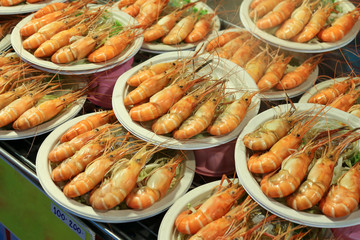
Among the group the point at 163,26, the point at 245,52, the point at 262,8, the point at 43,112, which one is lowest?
the point at 43,112

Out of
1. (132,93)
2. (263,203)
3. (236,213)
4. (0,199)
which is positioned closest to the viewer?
(263,203)

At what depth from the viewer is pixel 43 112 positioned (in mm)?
2297

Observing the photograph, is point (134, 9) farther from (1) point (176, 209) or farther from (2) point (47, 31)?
(1) point (176, 209)

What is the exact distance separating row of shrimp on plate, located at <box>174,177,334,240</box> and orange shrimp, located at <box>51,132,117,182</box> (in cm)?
55

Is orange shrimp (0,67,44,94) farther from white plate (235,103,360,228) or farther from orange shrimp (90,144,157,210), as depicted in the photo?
white plate (235,103,360,228)

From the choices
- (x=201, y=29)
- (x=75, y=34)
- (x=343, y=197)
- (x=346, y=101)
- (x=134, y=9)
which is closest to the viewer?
(x=343, y=197)

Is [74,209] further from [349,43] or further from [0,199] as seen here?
[349,43]

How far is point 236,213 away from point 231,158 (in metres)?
0.49

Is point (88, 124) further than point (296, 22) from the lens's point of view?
No

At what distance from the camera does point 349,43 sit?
2.60 metres

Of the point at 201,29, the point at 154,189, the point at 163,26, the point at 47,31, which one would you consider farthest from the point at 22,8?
the point at 154,189

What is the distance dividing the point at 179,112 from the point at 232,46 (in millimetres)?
814

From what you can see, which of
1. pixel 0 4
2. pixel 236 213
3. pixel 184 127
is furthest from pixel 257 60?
pixel 0 4

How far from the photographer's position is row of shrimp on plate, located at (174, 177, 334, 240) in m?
1.71
